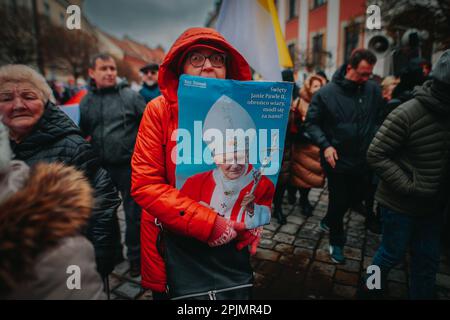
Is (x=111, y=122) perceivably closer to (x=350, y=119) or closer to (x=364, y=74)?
(x=350, y=119)

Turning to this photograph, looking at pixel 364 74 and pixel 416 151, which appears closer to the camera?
pixel 416 151

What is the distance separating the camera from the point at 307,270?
10.3 ft

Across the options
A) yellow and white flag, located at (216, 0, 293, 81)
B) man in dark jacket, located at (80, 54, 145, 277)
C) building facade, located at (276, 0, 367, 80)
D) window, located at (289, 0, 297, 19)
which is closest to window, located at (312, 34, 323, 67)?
building facade, located at (276, 0, 367, 80)

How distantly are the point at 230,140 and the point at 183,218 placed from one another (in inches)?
16.1

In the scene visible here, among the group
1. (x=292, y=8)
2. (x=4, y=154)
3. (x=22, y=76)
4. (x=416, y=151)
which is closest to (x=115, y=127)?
(x=22, y=76)

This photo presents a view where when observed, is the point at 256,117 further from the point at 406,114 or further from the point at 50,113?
the point at 406,114

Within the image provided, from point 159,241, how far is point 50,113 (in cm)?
93

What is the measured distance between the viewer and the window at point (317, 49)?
15.0 meters

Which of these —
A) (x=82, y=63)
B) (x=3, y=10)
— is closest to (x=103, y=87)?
(x=3, y=10)

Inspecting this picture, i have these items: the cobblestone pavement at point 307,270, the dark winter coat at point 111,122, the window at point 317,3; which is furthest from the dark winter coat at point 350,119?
the window at point 317,3

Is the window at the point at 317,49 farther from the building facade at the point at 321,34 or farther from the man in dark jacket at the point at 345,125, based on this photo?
the man in dark jacket at the point at 345,125

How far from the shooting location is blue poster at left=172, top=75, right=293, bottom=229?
125 cm

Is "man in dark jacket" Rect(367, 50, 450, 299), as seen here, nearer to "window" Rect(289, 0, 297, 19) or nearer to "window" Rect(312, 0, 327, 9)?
"window" Rect(312, 0, 327, 9)

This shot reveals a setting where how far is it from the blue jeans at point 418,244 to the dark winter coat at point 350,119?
0.85 metres
